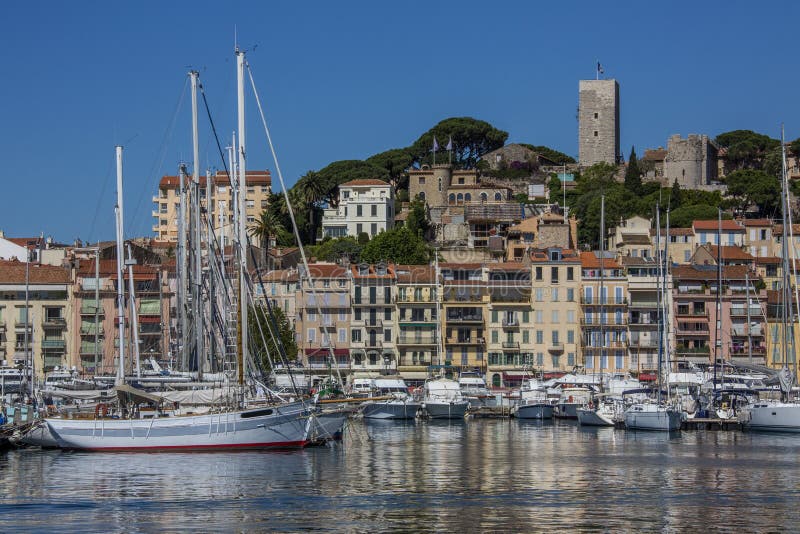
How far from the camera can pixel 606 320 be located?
337 ft

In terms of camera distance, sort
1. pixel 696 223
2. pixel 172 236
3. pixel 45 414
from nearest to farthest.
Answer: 1. pixel 45 414
2. pixel 696 223
3. pixel 172 236

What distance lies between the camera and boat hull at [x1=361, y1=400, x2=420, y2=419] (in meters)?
84.8

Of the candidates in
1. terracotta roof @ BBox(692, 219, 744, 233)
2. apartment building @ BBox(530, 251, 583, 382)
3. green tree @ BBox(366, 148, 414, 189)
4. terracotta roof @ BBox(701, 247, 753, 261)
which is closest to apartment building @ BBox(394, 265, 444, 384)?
apartment building @ BBox(530, 251, 583, 382)

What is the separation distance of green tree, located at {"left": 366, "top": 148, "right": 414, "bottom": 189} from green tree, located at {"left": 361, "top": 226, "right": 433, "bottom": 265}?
4514 cm

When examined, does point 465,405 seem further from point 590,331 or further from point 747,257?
point 747,257

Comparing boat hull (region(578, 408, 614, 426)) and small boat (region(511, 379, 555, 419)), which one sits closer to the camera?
boat hull (region(578, 408, 614, 426))

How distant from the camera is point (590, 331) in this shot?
336 ft

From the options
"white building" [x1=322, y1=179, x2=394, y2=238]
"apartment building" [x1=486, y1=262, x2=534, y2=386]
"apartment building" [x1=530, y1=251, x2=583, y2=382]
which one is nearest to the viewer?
"apartment building" [x1=530, y1=251, x2=583, y2=382]

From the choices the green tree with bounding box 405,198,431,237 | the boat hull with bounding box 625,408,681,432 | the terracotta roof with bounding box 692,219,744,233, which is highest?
the green tree with bounding box 405,198,431,237

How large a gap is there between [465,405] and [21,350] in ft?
119

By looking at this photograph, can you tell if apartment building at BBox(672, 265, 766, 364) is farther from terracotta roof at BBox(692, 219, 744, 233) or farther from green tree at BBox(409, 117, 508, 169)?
green tree at BBox(409, 117, 508, 169)

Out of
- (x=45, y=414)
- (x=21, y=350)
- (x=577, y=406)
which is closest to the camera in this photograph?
(x=45, y=414)

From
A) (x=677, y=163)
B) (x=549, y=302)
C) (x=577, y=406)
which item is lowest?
(x=577, y=406)

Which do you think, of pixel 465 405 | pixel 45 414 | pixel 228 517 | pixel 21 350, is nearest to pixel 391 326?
Answer: pixel 465 405
